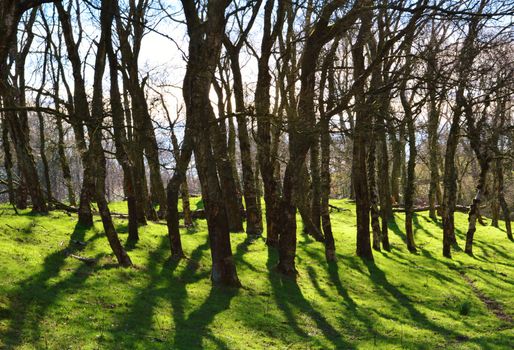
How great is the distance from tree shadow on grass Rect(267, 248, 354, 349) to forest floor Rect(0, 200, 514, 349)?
4cm

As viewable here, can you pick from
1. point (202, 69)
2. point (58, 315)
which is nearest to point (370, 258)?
point (202, 69)

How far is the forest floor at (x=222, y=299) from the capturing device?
1065cm

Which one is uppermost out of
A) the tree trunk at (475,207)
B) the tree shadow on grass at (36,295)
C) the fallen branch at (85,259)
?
the tree trunk at (475,207)

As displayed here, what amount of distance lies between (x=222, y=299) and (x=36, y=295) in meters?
4.56

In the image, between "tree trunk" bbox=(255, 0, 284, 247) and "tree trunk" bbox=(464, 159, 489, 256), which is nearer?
"tree trunk" bbox=(255, 0, 284, 247)

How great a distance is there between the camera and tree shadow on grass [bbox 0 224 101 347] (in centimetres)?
962

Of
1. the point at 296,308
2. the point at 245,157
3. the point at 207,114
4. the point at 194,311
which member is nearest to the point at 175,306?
the point at 194,311

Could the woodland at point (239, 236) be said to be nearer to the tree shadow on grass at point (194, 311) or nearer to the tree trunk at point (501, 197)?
the tree shadow on grass at point (194, 311)

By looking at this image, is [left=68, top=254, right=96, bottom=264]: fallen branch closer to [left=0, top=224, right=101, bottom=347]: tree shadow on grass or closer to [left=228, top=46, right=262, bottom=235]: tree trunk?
[left=0, top=224, right=101, bottom=347]: tree shadow on grass

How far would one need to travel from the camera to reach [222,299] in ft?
45.5

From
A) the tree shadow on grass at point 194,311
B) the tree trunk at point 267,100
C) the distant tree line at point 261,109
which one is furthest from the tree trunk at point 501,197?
the tree shadow on grass at point 194,311

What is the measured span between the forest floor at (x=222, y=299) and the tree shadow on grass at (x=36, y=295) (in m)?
0.02

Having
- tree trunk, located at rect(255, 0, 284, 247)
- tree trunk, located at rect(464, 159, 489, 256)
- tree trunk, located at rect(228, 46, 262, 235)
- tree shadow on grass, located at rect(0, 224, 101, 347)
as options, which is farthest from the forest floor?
tree trunk, located at rect(464, 159, 489, 256)

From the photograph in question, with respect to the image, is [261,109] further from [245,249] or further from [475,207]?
[475,207]
